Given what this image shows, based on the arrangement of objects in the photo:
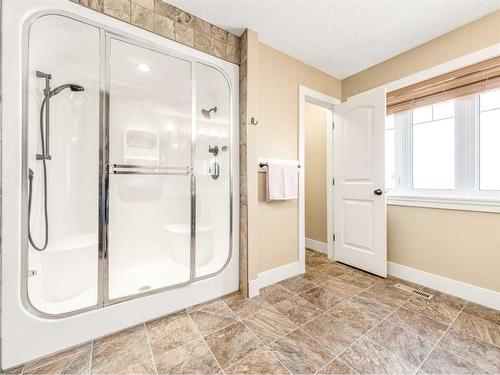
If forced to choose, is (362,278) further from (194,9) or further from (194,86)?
(194,9)

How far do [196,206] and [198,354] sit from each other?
106 centimetres

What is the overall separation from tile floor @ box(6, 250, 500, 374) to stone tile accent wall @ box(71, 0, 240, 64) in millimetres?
2166

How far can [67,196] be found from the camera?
60.4 inches

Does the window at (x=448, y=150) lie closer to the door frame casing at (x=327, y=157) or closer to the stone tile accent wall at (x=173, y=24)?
the door frame casing at (x=327, y=157)

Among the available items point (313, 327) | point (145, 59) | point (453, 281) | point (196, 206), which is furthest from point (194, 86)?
point (453, 281)

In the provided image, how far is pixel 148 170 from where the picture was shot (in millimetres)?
1733

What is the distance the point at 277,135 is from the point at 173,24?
1273mm

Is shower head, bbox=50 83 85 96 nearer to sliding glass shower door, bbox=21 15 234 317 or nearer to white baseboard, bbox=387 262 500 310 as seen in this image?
sliding glass shower door, bbox=21 15 234 317

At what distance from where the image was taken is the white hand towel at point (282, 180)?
2092 mm

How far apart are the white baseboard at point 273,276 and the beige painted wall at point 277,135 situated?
55 mm

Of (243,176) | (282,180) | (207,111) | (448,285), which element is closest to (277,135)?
(282,180)

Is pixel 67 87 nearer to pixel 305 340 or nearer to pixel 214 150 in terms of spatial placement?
pixel 214 150

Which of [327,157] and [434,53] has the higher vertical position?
[434,53]

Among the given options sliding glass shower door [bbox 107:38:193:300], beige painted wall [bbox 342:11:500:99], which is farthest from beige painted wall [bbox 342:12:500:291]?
sliding glass shower door [bbox 107:38:193:300]
